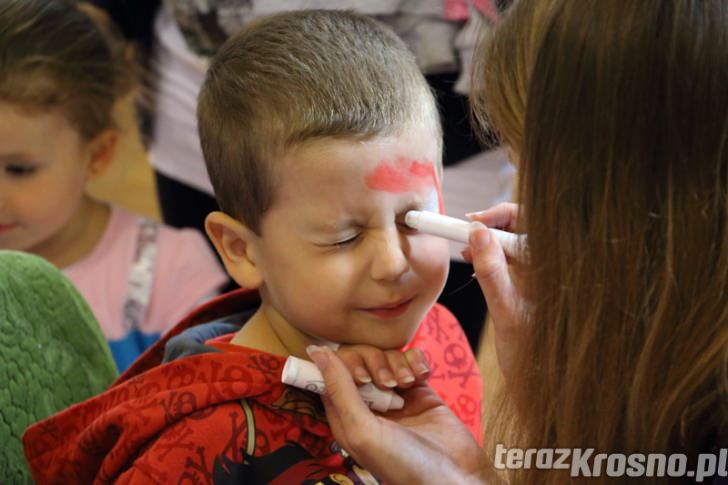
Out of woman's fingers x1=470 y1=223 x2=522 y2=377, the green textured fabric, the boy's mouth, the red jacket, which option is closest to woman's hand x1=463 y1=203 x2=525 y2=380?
woman's fingers x1=470 y1=223 x2=522 y2=377

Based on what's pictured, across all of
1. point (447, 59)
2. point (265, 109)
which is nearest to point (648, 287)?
point (265, 109)

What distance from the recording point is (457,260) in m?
1.72

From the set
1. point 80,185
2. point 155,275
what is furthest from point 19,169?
point 155,275

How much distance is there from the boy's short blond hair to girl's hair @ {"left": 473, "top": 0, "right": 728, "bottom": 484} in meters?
0.16

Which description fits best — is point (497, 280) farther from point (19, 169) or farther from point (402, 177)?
point (19, 169)

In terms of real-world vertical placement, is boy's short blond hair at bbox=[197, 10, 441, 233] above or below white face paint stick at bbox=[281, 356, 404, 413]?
above

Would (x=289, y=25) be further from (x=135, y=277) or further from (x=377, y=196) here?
(x=135, y=277)

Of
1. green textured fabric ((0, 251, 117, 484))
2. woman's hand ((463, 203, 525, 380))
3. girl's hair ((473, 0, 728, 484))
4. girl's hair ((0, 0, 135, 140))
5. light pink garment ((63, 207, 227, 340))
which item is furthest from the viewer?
light pink garment ((63, 207, 227, 340))

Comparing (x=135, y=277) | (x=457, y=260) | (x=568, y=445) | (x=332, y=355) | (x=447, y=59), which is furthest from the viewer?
(x=135, y=277)

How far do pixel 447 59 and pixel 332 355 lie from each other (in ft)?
2.34

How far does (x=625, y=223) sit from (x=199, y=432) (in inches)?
18.5

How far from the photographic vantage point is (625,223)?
819 millimetres

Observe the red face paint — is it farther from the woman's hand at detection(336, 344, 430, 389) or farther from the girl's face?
the girl's face

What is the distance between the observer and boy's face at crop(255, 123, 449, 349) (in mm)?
958
